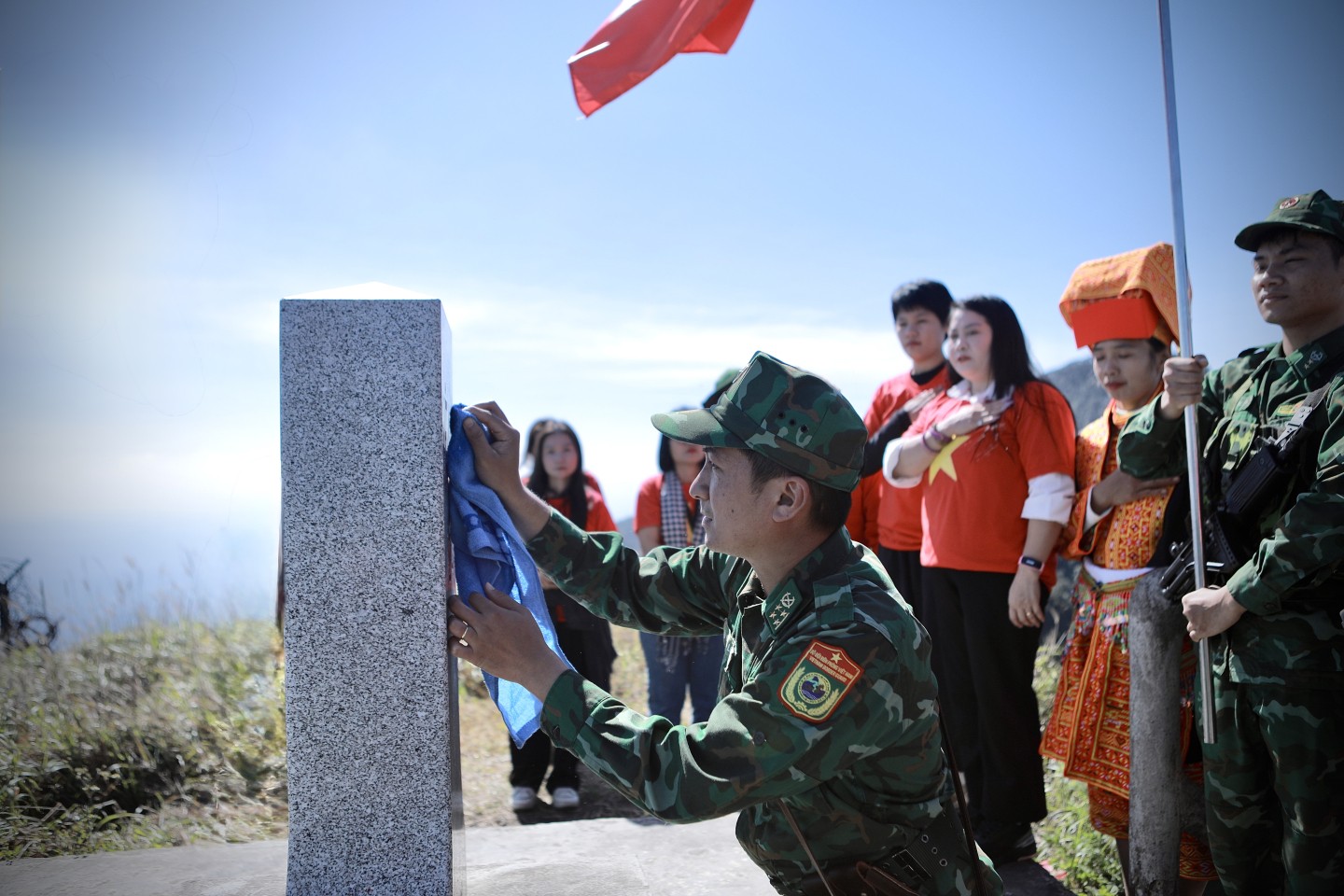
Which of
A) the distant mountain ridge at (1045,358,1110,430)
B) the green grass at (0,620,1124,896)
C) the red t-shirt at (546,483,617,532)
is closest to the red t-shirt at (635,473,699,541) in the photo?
the red t-shirt at (546,483,617,532)

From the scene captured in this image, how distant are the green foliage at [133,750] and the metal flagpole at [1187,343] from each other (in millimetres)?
3940

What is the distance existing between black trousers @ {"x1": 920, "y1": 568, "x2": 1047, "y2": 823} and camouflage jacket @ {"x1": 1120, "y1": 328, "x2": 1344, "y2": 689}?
1.04 metres

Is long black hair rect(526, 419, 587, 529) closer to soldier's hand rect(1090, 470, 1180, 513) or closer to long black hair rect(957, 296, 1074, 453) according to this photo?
long black hair rect(957, 296, 1074, 453)

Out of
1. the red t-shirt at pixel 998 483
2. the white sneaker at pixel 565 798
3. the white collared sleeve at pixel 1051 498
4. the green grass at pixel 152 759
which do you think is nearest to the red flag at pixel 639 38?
the red t-shirt at pixel 998 483

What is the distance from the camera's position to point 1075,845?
3932mm

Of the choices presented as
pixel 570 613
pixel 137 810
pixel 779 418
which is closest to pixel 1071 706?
pixel 779 418

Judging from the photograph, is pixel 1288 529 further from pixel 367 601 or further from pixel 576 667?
pixel 576 667

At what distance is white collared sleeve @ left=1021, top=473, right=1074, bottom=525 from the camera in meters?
3.75

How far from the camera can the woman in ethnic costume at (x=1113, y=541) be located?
3359mm

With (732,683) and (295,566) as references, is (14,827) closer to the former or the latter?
(295,566)

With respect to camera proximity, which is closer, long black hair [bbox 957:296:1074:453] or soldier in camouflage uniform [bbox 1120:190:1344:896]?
soldier in camouflage uniform [bbox 1120:190:1344:896]

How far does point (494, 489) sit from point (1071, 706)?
7.75ft

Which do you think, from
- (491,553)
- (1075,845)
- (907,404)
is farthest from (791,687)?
(907,404)

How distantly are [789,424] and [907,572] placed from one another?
2.64 m
